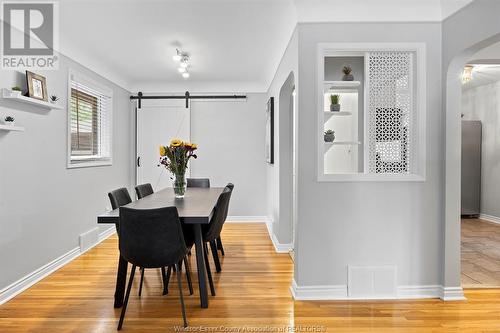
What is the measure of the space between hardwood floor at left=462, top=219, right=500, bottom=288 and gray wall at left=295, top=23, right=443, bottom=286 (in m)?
0.71

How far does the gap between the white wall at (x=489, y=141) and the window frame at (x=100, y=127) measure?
6.51 meters

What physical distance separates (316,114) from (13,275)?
9.46 feet

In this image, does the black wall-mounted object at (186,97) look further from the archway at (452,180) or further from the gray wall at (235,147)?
the archway at (452,180)

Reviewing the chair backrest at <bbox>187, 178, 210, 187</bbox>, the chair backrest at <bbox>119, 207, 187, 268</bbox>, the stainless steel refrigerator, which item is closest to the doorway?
the stainless steel refrigerator

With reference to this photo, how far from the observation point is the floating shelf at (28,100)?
9.23 ft

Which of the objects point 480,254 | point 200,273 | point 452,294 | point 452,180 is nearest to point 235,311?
point 200,273

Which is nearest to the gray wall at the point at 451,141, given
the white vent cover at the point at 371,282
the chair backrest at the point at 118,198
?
the white vent cover at the point at 371,282

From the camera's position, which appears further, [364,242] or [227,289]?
→ [227,289]

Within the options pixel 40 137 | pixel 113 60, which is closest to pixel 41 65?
pixel 40 137

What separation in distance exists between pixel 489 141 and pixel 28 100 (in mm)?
7150

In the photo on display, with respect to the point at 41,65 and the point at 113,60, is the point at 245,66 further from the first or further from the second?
the point at 41,65

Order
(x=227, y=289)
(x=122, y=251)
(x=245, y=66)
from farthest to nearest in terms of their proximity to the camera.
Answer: (x=245, y=66), (x=227, y=289), (x=122, y=251)

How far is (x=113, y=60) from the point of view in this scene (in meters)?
4.54

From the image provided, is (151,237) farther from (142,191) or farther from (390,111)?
(390,111)
